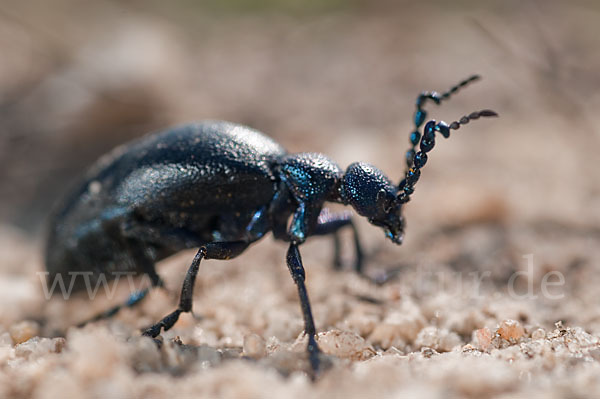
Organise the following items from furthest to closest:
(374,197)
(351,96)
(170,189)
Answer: (351,96), (170,189), (374,197)

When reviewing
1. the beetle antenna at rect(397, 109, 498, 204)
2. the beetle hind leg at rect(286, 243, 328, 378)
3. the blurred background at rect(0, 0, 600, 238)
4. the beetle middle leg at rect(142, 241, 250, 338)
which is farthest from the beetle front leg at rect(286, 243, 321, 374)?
the blurred background at rect(0, 0, 600, 238)

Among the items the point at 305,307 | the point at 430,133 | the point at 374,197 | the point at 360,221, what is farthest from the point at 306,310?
the point at 360,221

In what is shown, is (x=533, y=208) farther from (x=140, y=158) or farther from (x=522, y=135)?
(x=140, y=158)

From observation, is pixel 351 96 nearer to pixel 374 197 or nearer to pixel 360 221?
pixel 360 221

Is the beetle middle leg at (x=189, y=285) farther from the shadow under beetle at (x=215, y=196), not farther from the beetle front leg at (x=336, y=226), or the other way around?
the beetle front leg at (x=336, y=226)

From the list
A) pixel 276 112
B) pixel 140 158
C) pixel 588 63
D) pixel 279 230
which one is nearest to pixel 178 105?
pixel 276 112

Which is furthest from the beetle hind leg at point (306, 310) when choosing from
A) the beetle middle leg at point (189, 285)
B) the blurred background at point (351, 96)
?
the blurred background at point (351, 96)
